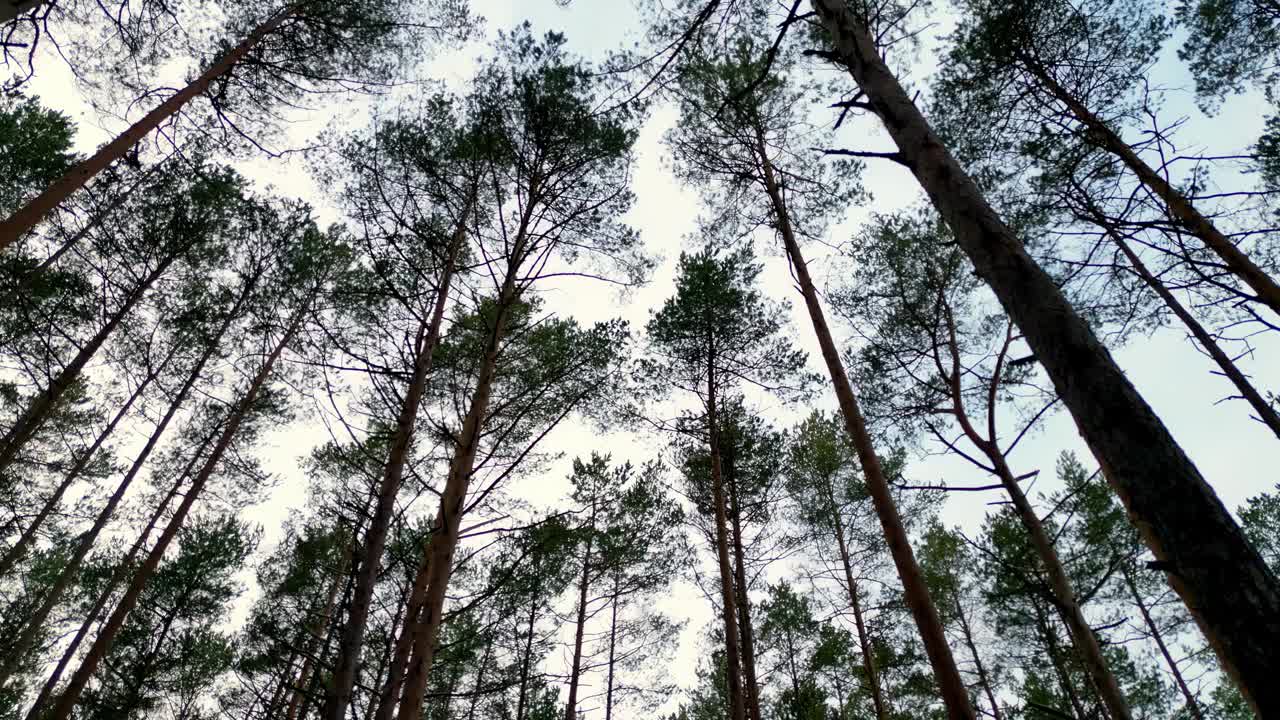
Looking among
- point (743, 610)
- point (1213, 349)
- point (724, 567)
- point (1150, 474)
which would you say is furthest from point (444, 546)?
point (1213, 349)

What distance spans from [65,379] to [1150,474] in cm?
1207

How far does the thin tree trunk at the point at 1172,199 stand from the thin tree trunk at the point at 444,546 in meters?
7.00

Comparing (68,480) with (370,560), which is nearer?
(370,560)

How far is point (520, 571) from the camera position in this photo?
1209cm

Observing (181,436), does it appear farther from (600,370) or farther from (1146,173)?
(1146,173)

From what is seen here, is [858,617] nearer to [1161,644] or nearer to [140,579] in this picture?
[1161,644]

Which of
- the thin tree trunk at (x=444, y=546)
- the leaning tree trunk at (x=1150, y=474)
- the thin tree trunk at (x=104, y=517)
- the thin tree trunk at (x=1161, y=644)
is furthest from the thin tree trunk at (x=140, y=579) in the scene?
the thin tree trunk at (x=1161, y=644)

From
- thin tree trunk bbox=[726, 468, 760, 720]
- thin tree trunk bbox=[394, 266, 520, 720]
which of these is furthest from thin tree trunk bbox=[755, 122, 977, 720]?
thin tree trunk bbox=[726, 468, 760, 720]

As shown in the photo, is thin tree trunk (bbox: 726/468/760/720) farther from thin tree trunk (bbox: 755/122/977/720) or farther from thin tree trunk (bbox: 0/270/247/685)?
thin tree trunk (bbox: 0/270/247/685)

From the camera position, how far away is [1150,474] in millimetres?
1547

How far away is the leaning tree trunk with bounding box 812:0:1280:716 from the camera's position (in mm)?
1293

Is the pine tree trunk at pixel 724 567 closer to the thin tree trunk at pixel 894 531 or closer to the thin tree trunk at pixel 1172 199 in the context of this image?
the thin tree trunk at pixel 894 531

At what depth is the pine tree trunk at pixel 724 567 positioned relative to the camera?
7609 millimetres

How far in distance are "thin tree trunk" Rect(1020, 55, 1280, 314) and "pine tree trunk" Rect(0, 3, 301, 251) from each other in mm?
10383
